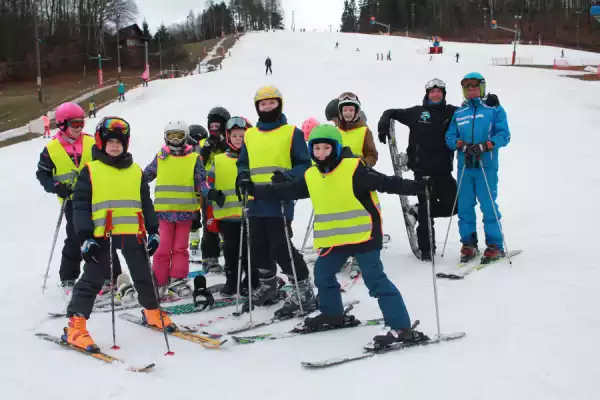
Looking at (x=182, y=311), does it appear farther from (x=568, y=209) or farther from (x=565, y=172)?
(x=565, y=172)

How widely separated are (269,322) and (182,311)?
94 centimetres

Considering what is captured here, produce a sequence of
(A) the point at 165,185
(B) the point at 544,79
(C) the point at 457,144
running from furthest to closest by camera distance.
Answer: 1. (B) the point at 544,79
2. (C) the point at 457,144
3. (A) the point at 165,185

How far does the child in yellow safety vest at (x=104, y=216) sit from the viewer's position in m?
4.44

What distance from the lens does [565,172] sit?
489 inches

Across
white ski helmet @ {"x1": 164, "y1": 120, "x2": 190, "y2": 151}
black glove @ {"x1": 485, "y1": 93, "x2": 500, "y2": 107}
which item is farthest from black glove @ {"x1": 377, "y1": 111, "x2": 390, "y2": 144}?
white ski helmet @ {"x1": 164, "y1": 120, "x2": 190, "y2": 151}

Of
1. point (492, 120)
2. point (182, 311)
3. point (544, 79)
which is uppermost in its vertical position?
point (544, 79)

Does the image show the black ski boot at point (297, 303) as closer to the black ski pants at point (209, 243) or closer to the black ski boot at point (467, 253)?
the black ski pants at point (209, 243)

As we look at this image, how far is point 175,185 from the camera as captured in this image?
5.79 metres

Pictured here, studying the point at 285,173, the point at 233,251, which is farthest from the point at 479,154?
the point at 233,251

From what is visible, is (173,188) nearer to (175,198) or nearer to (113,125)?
(175,198)

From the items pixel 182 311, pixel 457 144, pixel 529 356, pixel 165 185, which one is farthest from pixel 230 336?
pixel 457 144

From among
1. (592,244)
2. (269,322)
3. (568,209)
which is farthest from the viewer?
(568,209)

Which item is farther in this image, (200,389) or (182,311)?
(182,311)

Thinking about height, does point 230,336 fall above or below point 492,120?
below
